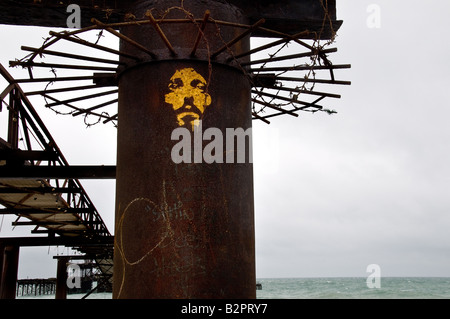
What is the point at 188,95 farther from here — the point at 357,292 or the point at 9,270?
the point at 357,292

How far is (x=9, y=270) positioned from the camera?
2286cm

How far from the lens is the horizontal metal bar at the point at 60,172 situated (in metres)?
10.6

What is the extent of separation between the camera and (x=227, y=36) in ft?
20.8

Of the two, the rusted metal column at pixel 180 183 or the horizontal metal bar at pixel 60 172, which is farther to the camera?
the horizontal metal bar at pixel 60 172

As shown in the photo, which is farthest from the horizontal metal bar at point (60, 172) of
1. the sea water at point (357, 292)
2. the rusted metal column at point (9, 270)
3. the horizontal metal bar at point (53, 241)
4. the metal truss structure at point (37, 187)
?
the sea water at point (357, 292)

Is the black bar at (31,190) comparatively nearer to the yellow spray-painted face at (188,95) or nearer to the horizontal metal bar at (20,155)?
the horizontal metal bar at (20,155)

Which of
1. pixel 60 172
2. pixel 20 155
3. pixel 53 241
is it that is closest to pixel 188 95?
pixel 60 172

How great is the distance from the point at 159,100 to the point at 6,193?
11.2m

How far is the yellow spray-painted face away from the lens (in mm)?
5809

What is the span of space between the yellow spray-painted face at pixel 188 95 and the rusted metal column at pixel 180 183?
0.04 ft

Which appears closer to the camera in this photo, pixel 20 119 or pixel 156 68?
pixel 156 68

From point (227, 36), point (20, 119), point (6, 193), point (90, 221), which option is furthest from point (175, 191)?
point (90, 221)

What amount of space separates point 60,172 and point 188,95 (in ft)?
19.8
